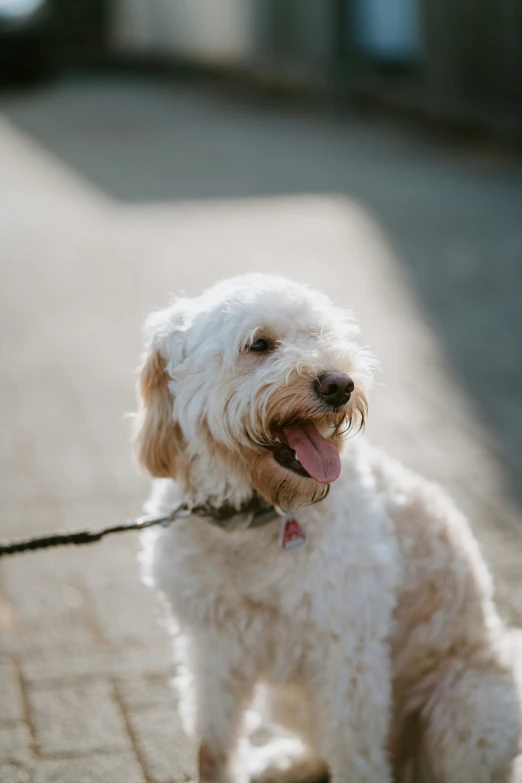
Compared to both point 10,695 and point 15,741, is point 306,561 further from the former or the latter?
point 10,695

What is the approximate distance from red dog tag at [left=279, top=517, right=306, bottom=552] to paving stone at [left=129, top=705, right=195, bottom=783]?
0.87 metres

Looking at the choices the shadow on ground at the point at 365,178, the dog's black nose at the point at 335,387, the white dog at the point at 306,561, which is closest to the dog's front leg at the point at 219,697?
the white dog at the point at 306,561

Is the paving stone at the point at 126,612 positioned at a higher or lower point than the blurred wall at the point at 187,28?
lower

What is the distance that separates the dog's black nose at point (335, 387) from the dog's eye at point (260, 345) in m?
0.23

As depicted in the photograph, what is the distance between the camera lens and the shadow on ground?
6777 mm

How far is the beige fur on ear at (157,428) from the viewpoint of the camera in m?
2.93

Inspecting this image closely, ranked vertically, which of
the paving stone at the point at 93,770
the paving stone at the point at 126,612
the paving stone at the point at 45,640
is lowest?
the paving stone at the point at 126,612

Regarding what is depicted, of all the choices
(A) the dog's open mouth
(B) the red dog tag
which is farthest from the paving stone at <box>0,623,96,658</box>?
(A) the dog's open mouth

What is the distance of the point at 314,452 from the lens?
2.73 m

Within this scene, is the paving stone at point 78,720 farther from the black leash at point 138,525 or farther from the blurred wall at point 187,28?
the blurred wall at point 187,28

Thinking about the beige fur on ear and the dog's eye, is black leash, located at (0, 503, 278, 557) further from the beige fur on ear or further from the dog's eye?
the dog's eye

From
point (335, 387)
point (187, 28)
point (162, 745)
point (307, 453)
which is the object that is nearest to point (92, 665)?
point (162, 745)

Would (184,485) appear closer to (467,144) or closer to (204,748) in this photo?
(204,748)

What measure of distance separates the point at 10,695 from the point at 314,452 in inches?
59.7
